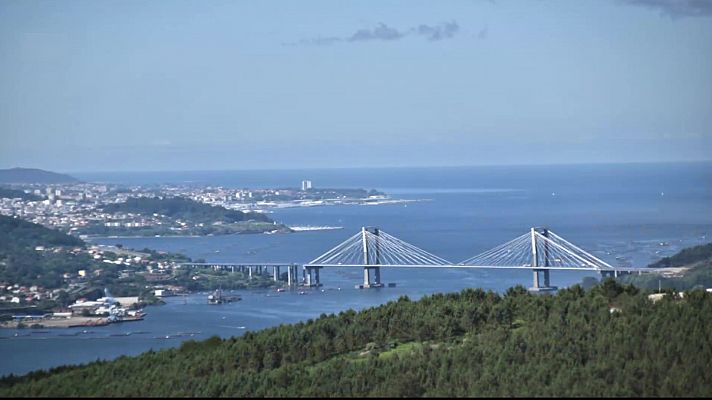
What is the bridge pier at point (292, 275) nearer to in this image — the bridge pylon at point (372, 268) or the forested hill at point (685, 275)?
the bridge pylon at point (372, 268)

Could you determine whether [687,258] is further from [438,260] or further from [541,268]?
[438,260]

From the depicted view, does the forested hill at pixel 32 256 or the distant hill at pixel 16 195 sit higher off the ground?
the distant hill at pixel 16 195

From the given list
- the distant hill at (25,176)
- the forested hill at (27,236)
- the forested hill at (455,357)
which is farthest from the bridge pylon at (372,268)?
the distant hill at (25,176)

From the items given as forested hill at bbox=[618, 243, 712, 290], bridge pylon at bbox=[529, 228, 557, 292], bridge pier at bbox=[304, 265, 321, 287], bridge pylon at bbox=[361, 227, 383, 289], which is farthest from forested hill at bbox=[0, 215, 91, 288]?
forested hill at bbox=[618, 243, 712, 290]

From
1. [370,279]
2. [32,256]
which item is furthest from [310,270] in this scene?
[32,256]

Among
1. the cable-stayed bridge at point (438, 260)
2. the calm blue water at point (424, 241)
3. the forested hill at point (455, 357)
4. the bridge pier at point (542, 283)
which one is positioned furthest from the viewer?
the cable-stayed bridge at point (438, 260)

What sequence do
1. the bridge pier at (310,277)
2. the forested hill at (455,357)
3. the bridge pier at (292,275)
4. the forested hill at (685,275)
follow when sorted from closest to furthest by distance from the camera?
the forested hill at (455,357), the forested hill at (685,275), the bridge pier at (310,277), the bridge pier at (292,275)

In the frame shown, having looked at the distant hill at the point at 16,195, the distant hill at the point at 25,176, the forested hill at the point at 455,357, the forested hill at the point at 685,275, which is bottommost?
the forested hill at the point at 455,357

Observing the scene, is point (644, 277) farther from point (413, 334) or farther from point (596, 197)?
point (596, 197)
